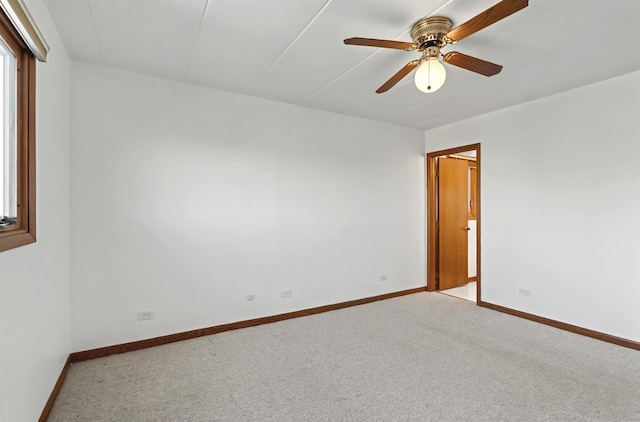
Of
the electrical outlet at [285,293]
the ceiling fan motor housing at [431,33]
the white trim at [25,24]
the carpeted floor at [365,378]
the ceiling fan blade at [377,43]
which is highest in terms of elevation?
the ceiling fan motor housing at [431,33]

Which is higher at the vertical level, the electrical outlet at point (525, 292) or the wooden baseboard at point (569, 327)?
the electrical outlet at point (525, 292)

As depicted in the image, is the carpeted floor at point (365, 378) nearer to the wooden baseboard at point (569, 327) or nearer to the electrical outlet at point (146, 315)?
the wooden baseboard at point (569, 327)

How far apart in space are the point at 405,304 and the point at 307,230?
171 cm

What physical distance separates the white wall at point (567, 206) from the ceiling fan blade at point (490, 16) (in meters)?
2.23

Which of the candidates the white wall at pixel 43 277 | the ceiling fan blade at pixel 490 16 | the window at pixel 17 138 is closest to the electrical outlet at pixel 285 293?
the white wall at pixel 43 277

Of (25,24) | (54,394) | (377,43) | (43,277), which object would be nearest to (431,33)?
(377,43)

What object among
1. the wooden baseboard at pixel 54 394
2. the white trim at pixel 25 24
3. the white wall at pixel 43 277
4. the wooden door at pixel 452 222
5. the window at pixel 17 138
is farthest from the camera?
the wooden door at pixel 452 222

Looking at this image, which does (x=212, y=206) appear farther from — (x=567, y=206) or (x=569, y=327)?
(x=569, y=327)

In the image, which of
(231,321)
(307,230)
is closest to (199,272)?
(231,321)

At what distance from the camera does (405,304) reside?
4188 mm

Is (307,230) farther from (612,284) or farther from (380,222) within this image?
(612,284)

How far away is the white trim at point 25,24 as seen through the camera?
1.28 metres

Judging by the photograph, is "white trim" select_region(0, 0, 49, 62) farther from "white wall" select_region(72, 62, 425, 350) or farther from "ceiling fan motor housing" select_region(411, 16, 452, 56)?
"ceiling fan motor housing" select_region(411, 16, 452, 56)

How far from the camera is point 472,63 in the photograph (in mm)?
2076
